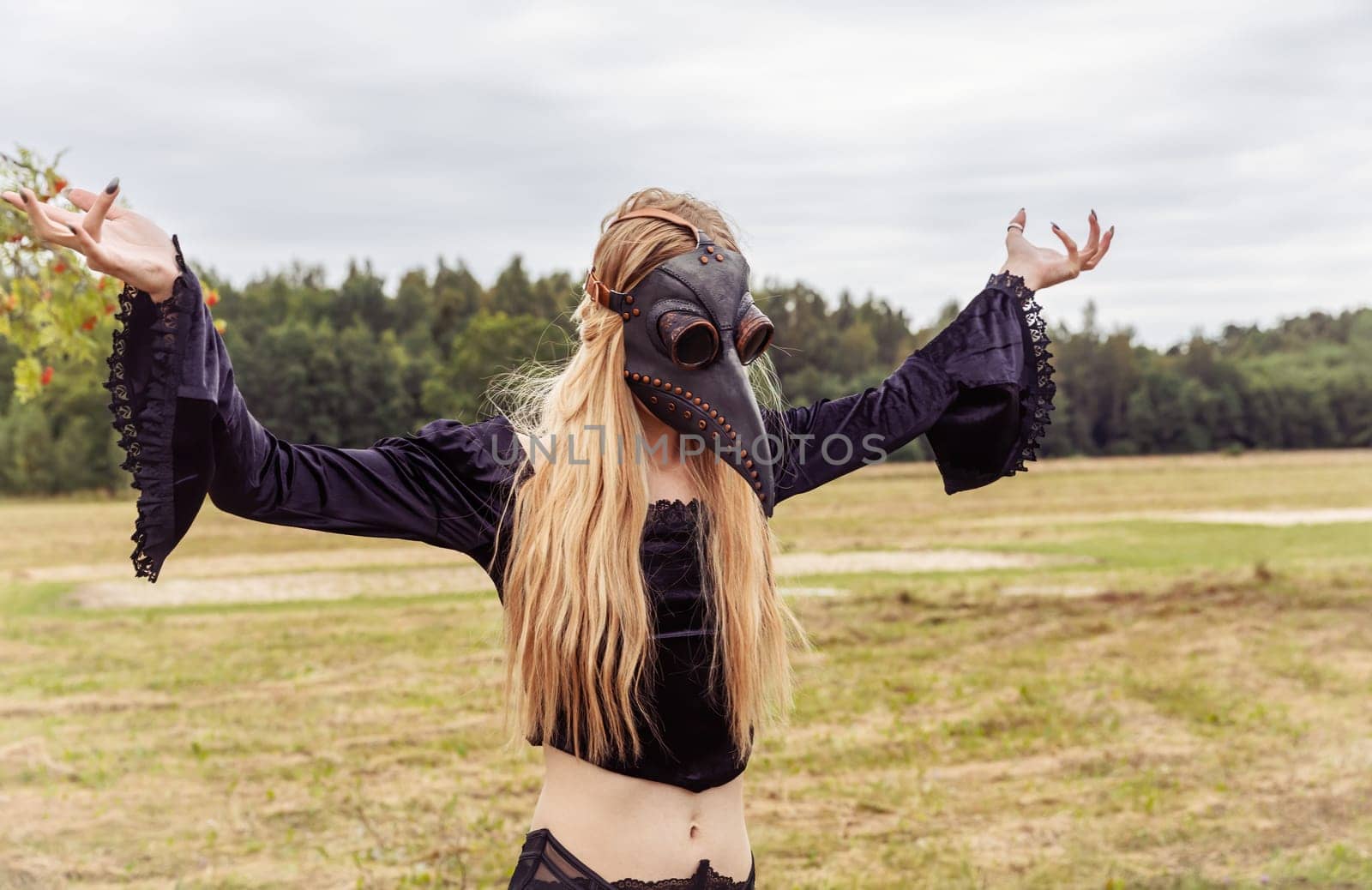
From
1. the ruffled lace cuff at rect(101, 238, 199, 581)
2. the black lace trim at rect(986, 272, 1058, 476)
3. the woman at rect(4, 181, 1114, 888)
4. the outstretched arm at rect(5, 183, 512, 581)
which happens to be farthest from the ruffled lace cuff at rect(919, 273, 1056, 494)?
the ruffled lace cuff at rect(101, 238, 199, 581)

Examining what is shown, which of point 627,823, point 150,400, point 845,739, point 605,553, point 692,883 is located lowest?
point 845,739

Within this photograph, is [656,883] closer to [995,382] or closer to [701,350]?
[701,350]

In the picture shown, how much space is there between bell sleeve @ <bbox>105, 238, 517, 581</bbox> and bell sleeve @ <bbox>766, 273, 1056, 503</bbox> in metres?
0.92

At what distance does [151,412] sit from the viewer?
201cm

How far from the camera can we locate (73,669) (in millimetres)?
11906

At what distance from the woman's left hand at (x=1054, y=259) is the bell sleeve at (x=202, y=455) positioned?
1562mm

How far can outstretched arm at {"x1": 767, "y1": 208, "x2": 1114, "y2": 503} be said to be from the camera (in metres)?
2.79

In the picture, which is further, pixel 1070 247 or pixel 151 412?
pixel 1070 247

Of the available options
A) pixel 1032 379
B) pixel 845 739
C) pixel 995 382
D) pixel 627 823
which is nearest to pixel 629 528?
pixel 627 823

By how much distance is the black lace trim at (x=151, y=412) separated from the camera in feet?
6.56

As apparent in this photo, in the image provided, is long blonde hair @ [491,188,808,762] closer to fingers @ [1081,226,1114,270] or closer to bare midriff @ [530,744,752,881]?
bare midriff @ [530,744,752,881]

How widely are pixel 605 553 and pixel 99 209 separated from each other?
1105 millimetres

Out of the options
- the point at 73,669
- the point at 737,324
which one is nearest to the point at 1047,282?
the point at 737,324

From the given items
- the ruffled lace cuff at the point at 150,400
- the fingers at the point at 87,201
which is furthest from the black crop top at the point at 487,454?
the fingers at the point at 87,201
